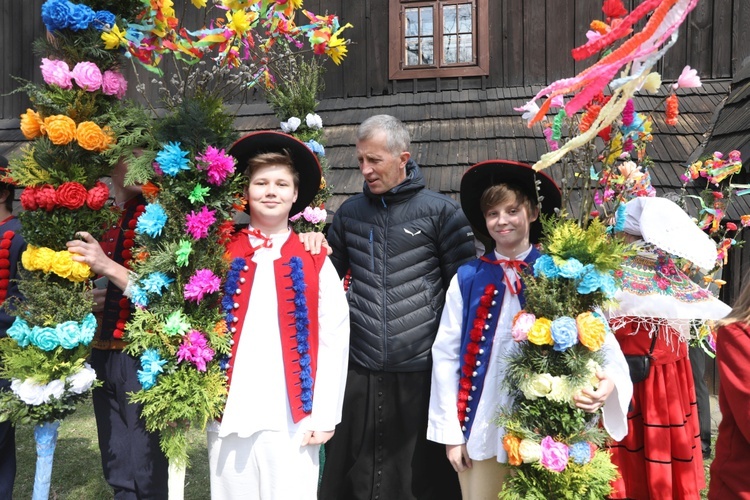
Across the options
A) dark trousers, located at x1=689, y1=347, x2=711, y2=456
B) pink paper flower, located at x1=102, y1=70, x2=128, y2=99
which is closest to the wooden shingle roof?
dark trousers, located at x1=689, y1=347, x2=711, y2=456

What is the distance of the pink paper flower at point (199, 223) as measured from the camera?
220cm

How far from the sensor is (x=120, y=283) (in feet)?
7.89

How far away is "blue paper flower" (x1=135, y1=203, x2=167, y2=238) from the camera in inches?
86.0

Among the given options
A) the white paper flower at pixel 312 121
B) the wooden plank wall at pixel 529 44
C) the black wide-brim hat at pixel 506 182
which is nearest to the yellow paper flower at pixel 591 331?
the black wide-brim hat at pixel 506 182

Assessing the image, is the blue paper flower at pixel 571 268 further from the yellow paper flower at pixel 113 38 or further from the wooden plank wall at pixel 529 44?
the wooden plank wall at pixel 529 44

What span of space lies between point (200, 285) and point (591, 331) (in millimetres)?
1398

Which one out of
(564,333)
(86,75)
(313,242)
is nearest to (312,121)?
(313,242)

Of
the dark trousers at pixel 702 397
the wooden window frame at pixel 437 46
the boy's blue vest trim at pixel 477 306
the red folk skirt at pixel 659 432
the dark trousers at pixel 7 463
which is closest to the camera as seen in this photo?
the boy's blue vest trim at pixel 477 306

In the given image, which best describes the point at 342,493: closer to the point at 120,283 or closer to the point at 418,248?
the point at 418,248

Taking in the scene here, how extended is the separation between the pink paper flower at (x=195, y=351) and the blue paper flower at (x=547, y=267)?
1.25 m

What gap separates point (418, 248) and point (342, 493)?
4.02 feet

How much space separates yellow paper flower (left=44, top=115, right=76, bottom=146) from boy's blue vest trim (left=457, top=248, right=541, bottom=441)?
163cm

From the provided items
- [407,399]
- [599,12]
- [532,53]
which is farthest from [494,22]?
[407,399]

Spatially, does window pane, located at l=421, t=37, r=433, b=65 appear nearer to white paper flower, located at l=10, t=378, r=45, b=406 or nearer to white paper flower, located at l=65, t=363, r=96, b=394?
white paper flower, located at l=65, t=363, r=96, b=394
